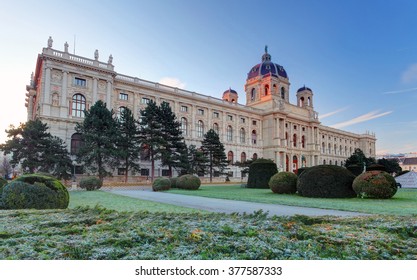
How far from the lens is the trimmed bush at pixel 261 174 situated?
2306 cm

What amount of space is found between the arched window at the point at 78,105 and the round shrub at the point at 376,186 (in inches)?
1202

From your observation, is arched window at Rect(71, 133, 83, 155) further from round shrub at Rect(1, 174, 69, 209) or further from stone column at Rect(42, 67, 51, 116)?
round shrub at Rect(1, 174, 69, 209)

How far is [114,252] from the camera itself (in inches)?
105

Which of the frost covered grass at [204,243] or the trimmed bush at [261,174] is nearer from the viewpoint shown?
the frost covered grass at [204,243]

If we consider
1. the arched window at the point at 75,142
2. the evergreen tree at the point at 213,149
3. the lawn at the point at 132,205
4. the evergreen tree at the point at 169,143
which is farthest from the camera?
the evergreen tree at the point at 213,149

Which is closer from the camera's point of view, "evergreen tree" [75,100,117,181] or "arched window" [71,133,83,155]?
"evergreen tree" [75,100,117,181]

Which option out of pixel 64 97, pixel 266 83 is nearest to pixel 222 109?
pixel 266 83

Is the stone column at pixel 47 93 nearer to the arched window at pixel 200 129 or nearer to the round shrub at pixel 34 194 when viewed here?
the arched window at pixel 200 129

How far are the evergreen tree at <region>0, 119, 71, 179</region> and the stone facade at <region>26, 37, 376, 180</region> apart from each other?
5085mm

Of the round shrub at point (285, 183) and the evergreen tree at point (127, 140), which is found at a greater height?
the evergreen tree at point (127, 140)

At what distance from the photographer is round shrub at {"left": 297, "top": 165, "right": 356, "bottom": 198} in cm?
1428

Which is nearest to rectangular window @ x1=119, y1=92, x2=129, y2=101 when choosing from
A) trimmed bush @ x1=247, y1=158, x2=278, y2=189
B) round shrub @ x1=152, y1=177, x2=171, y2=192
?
round shrub @ x1=152, y1=177, x2=171, y2=192

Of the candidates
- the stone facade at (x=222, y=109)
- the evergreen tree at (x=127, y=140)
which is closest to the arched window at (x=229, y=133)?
the stone facade at (x=222, y=109)

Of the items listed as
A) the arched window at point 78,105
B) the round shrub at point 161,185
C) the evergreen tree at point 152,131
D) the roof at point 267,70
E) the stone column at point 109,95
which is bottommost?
the round shrub at point 161,185
